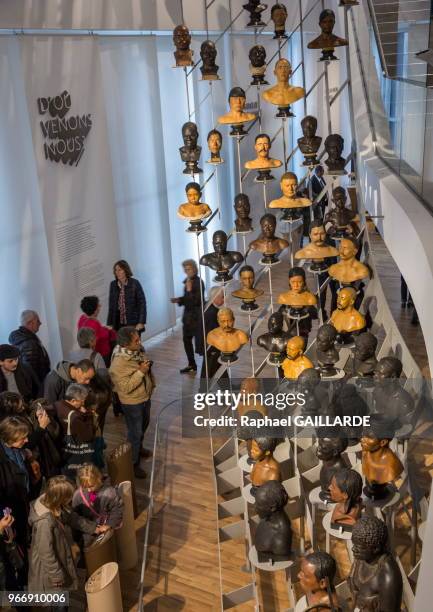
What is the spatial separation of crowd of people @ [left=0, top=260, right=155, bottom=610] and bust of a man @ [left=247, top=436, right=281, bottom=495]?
1036 mm

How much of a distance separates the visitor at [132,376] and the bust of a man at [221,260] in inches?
40.7


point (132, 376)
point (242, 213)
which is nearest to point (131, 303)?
point (132, 376)

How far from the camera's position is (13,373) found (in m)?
6.38

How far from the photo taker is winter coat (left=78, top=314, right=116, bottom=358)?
25.6ft

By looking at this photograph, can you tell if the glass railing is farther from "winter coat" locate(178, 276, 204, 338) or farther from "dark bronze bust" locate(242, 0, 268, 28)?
"winter coat" locate(178, 276, 204, 338)

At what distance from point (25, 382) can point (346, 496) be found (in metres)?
3.18

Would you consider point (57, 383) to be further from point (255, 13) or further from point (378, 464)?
point (255, 13)

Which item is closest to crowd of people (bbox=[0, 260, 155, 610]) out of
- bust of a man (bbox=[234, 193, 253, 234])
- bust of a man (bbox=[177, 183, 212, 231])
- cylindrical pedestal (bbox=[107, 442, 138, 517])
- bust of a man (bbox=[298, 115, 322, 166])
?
cylindrical pedestal (bbox=[107, 442, 138, 517])

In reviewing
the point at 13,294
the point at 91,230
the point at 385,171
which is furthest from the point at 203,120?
the point at 385,171

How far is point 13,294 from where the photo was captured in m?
8.20

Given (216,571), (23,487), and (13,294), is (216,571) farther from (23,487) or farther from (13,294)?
(13,294)

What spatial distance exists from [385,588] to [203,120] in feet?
30.3

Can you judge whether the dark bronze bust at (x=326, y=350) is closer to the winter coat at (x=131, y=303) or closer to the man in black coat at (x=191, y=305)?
the man in black coat at (x=191, y=305)

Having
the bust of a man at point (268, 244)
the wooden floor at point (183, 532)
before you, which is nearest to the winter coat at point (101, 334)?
the wooden floor at point (183, 532)
